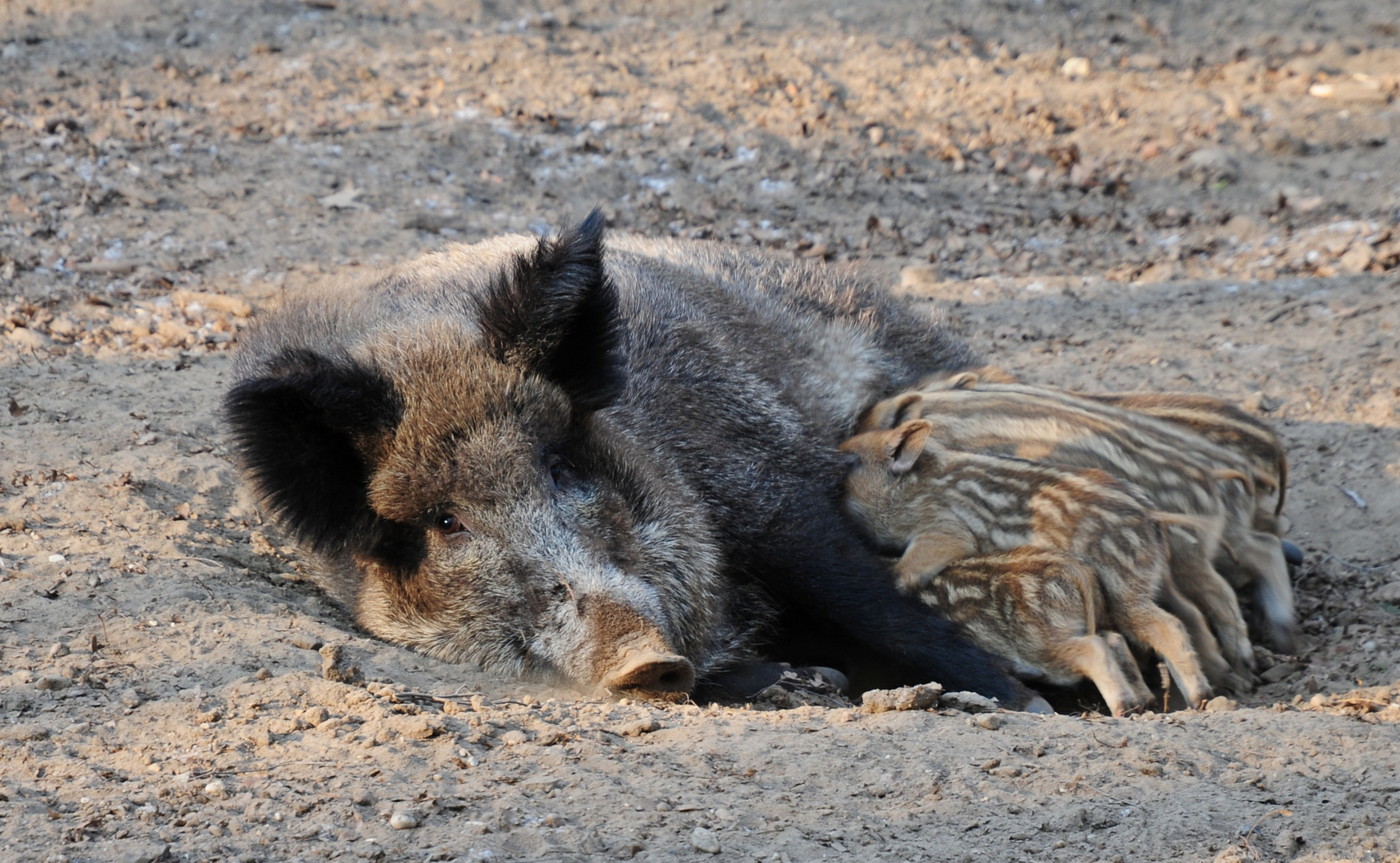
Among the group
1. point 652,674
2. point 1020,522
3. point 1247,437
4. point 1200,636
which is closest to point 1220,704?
point 1200,636

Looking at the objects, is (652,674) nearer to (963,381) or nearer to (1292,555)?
(963,381)

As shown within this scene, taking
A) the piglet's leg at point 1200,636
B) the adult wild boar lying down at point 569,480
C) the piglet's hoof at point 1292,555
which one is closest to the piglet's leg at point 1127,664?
the piglet's leg at point 1200,636

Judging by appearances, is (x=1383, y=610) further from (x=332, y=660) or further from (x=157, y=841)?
(x=157, y=841)

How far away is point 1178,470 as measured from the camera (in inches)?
165

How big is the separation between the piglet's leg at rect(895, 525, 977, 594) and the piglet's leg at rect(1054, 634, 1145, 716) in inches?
18.7

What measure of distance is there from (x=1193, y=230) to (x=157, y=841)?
6866 mm

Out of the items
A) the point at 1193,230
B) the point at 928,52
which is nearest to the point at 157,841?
the point at 1193,230

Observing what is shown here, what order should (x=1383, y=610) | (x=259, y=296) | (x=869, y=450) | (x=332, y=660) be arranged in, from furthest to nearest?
(x=259, y=296) < (x=869, y=450) < (x=1383, y=610) < (x=332, y=660)

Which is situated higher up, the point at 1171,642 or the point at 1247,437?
the point at 1247,437

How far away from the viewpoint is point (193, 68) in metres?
8.34

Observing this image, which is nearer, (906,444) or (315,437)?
(315,437)

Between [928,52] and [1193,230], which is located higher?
[928,52]

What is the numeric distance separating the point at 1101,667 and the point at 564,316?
190 cm

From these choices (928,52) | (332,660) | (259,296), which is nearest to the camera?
(332,660)
